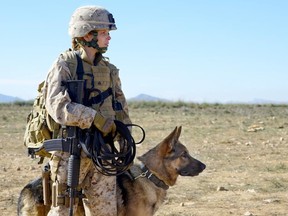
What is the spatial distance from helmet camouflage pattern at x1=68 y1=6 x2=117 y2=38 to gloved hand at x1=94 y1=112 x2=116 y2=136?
2.25ft

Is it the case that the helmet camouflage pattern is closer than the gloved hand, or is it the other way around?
the gloved hand

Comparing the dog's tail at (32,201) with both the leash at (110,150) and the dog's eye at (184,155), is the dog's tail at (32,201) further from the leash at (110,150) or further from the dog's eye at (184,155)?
the dog's eye at (184,155)

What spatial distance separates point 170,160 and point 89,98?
4.82ft

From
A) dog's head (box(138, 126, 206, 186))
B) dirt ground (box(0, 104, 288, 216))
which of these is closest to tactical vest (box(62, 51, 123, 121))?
dog's head (box(138, 126, 206, 186))

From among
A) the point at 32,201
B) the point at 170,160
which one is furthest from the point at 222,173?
the point at 32,201

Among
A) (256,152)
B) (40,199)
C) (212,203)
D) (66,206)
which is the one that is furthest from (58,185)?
(256,152)

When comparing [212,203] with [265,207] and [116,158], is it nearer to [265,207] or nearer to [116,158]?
[265,207]

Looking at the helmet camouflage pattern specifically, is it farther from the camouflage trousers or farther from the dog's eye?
the dog's eye

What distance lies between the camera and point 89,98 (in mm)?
4945

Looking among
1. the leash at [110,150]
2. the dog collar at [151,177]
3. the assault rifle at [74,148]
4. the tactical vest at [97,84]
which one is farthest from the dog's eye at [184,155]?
the assault rifle at [74,148]

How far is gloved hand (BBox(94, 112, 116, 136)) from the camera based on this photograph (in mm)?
4746

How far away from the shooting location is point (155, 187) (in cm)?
582

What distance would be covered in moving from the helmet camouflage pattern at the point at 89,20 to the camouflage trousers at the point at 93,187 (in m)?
1.02

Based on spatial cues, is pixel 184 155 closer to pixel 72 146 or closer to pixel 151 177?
pixel 151 177
